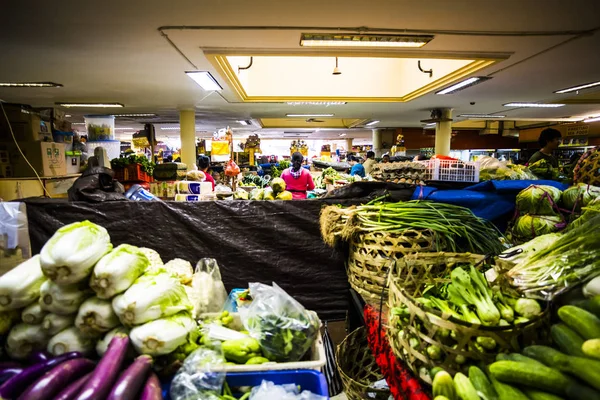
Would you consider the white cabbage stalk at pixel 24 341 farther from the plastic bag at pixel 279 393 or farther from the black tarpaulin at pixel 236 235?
the black tarpaulin at pixel 236 235

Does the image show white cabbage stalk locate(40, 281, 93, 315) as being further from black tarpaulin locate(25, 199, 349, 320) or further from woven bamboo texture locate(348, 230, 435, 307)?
black tarpaulin locate(25, 199, 349, 320)

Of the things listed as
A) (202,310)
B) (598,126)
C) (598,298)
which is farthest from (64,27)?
(598,126)

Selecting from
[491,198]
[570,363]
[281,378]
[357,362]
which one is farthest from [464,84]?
[281,378]

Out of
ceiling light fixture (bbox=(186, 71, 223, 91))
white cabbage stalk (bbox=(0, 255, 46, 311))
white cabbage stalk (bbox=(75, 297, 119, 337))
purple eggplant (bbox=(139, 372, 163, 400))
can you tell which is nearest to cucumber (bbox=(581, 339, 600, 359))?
purple eggplant (bbox=(139, 372, 163, 400))

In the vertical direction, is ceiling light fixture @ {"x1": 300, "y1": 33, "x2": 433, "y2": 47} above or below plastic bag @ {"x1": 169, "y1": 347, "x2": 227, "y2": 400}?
above

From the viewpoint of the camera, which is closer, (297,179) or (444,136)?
(297,179)

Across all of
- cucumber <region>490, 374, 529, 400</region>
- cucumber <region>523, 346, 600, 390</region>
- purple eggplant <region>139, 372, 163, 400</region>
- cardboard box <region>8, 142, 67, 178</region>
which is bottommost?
purple eggplant <region>139, 372, 163, 400</region>

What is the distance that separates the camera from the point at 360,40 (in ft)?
11.3

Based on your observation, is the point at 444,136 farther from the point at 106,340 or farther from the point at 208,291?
the point at 106,340

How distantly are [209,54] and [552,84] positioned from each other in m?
6.06

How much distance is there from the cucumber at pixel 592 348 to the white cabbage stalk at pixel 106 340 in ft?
5.03

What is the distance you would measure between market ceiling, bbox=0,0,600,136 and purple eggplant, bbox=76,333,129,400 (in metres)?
2.59

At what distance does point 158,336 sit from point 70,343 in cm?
37

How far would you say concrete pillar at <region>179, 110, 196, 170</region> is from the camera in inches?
337
